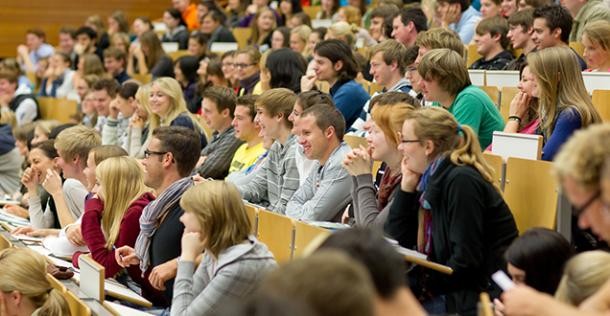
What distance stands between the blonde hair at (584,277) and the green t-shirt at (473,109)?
1845mm

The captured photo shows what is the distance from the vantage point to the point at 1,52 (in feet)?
37.0

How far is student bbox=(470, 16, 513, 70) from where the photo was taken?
235 inches

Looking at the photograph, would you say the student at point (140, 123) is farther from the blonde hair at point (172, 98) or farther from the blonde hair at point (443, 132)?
the blonde hair at point (443, 132)

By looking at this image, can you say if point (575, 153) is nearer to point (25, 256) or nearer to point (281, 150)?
point (25, 256)

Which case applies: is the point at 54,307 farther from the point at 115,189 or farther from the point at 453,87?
the point at 453,87

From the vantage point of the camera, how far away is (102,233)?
4.19 m

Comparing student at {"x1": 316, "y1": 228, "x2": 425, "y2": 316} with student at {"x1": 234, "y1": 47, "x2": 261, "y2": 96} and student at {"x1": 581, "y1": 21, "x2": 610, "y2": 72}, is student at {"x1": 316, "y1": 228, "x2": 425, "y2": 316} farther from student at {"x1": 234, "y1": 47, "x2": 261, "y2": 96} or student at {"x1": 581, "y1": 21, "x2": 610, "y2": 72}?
student at {"x1": 234, "y1": 47, "x2": 261, "y2": 96}

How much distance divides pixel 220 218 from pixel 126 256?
91 centimetres

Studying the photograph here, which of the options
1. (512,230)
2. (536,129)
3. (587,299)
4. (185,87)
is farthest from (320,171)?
(185,87)

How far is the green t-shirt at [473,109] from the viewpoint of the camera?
4.27 meters

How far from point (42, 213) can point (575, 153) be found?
3710mm

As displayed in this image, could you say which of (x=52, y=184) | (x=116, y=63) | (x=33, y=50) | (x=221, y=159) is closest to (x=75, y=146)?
(x=52, y=184)

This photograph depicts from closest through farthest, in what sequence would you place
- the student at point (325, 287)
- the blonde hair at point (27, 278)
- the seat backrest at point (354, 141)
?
the student at point (325, 287), the blonde hair at point (27, 278), the seat backrest at point (354, 141)

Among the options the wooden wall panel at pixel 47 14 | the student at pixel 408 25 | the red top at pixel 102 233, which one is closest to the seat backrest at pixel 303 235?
the red top at pixel 102 233
